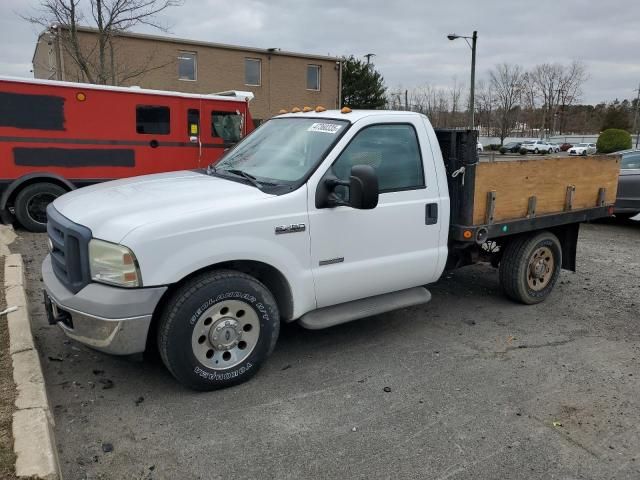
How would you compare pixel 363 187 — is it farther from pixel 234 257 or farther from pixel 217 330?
pixel 217 330

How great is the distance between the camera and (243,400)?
12.0ft

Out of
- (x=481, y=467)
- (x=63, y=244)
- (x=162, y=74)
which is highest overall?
(x=162, y=74)

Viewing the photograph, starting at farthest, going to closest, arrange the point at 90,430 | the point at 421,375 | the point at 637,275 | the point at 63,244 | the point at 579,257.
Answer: the point at 579,257 → the point at 637,275 → the point at 421,375 → the point at 63,244 → the point at 90,430

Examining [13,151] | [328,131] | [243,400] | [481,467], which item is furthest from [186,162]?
[481,467]

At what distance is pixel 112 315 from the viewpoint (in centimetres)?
330

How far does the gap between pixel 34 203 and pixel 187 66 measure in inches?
872

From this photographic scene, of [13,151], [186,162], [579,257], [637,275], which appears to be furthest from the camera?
[186,162]

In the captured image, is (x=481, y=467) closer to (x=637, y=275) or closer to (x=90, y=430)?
(x=90, y=430)

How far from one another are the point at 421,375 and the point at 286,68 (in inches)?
1187

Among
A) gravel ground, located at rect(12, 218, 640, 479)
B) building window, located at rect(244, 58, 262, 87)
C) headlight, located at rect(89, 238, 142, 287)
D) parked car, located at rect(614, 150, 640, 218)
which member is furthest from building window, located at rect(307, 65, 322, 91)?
headlight, located at rect(89, 238, 142, 287)

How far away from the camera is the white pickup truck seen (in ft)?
11.1

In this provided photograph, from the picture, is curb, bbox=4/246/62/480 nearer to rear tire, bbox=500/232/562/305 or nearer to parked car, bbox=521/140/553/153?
rear tire, bbox=500/232/562/305

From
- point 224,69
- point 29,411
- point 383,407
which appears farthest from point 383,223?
point 224,69

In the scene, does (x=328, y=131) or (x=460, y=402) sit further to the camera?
(x=328, y=131)
